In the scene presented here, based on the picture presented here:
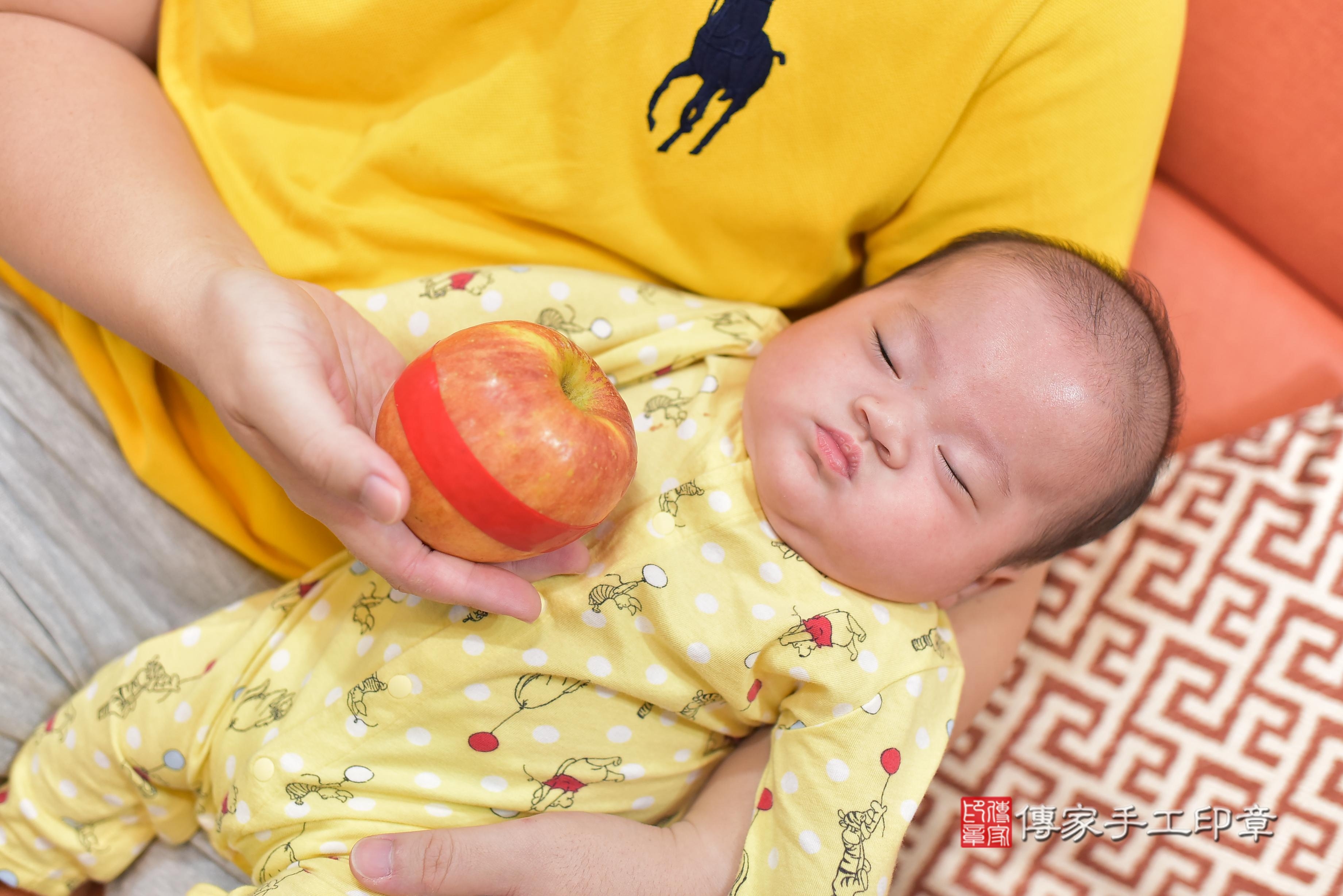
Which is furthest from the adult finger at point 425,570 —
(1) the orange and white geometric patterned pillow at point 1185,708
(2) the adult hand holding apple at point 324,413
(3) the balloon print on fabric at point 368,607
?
(1) the orange and white geometric patterned pillow at point 1185,708

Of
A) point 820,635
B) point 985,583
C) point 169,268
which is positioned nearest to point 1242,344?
point 985,583

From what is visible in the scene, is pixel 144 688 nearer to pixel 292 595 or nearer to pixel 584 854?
pixel 292 595

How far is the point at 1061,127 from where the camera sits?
1.42m

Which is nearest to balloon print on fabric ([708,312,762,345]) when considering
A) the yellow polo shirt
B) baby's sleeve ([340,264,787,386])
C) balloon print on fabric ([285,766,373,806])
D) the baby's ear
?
baby's sleeve ([340,264,787,386])

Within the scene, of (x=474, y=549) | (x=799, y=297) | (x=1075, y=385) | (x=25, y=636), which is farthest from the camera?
(x=799, y=297)

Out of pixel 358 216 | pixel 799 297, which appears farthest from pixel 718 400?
pixel 358 216

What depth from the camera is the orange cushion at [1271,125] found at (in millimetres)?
1796

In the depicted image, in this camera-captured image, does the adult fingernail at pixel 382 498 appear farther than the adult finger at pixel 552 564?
No

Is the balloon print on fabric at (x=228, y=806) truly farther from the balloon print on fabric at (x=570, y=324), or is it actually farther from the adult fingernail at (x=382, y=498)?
the balloon print on fabric at (x=570, y=324)

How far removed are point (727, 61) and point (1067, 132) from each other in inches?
20.9

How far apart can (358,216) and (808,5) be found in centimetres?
76

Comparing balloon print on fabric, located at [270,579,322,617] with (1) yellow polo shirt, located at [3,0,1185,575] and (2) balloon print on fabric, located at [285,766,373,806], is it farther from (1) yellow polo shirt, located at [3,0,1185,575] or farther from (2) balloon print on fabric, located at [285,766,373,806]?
(2) balloon print on fabric, located at [285,766,373,806]

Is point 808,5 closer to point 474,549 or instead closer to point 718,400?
point 718,400

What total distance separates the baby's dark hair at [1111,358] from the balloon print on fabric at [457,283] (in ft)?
2.23
